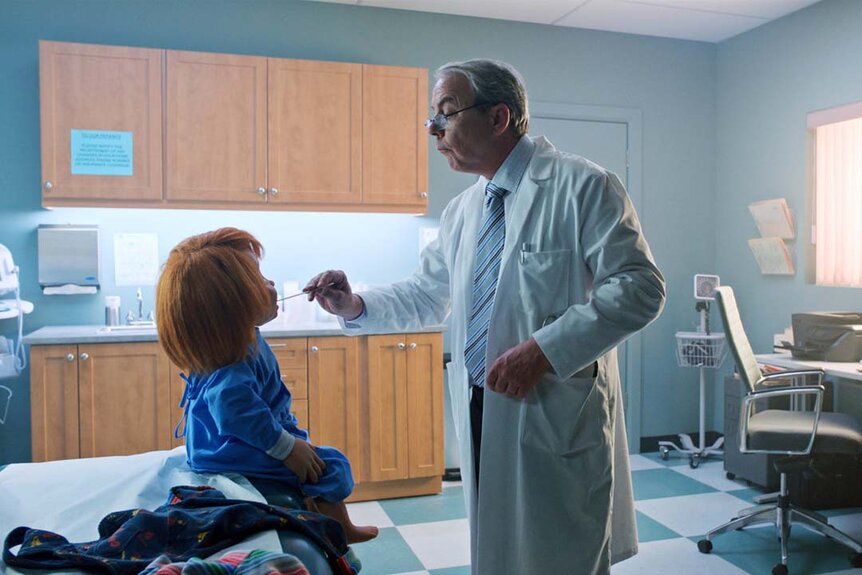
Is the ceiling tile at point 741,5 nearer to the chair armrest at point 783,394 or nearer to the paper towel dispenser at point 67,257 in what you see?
the chair armrest at point 783,394

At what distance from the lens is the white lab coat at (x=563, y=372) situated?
5.17 ft

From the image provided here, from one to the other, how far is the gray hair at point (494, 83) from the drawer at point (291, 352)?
1.86 metres

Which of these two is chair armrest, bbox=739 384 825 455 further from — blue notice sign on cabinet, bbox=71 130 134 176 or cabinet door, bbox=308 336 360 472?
blue notice sign on cabinet, bbox=71 130 134 176

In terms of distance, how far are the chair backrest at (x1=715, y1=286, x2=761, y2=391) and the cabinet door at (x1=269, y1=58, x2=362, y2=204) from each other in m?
1.76

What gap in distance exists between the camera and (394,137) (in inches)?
146

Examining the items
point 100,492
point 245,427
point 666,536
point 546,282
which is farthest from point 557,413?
point 666,536

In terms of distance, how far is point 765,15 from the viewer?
4086 millimetres

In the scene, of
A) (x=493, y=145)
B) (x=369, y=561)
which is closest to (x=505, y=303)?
(x=493, y=145)

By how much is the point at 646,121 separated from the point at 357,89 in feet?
6.21

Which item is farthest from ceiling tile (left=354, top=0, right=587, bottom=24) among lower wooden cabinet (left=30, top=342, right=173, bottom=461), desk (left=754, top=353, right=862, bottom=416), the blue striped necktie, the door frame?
the blue striped necktie

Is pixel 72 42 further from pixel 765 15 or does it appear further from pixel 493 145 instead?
pixel 765 15

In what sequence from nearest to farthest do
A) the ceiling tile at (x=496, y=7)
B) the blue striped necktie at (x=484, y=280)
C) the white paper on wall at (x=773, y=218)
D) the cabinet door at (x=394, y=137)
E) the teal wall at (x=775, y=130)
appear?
the blue striped necktie at (x=484, y=280) → the cabinet door at (x=394, y=137) → the teal wall at (x=775, y=130) → the ceiling tile at (x=496, y=7) → the white paper on wall at (x=773, y=218)

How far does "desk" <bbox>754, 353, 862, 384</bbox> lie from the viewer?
2928 millimetres

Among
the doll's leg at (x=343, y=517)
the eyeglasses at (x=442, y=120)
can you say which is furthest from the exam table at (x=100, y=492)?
the eyeglasses at (x=442, y=120)
